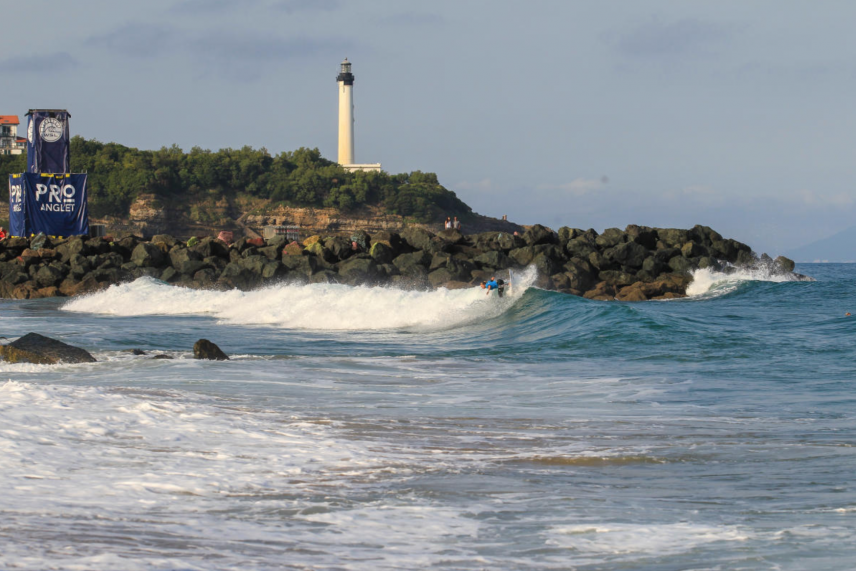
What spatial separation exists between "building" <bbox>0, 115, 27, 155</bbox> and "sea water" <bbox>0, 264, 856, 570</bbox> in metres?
113

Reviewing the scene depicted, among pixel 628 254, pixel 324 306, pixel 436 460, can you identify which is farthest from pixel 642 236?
pixel 436 460

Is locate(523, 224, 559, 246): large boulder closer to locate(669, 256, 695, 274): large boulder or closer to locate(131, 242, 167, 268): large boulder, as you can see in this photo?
locate(669, 256, 695, 274): large boulder

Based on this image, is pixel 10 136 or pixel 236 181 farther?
pixel 10 136

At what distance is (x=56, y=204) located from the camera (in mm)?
39375

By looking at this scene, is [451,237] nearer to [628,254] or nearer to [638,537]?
[628,254]

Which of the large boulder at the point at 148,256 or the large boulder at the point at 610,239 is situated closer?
the large boulder at the point at 148,256

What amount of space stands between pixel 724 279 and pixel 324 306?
658 inches

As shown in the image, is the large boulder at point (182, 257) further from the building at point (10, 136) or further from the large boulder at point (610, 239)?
the building at point (10, 136)

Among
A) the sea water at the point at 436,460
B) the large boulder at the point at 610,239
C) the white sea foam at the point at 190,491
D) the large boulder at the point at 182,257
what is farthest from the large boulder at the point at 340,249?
the white sea foam at the point at 190,491

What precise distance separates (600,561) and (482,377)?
701 centimetres

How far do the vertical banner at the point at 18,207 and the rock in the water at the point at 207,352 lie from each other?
101 feet

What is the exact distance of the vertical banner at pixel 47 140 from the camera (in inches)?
1515

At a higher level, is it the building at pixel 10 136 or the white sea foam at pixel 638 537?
the building at pixel 10 136

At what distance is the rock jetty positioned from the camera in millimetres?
29547
